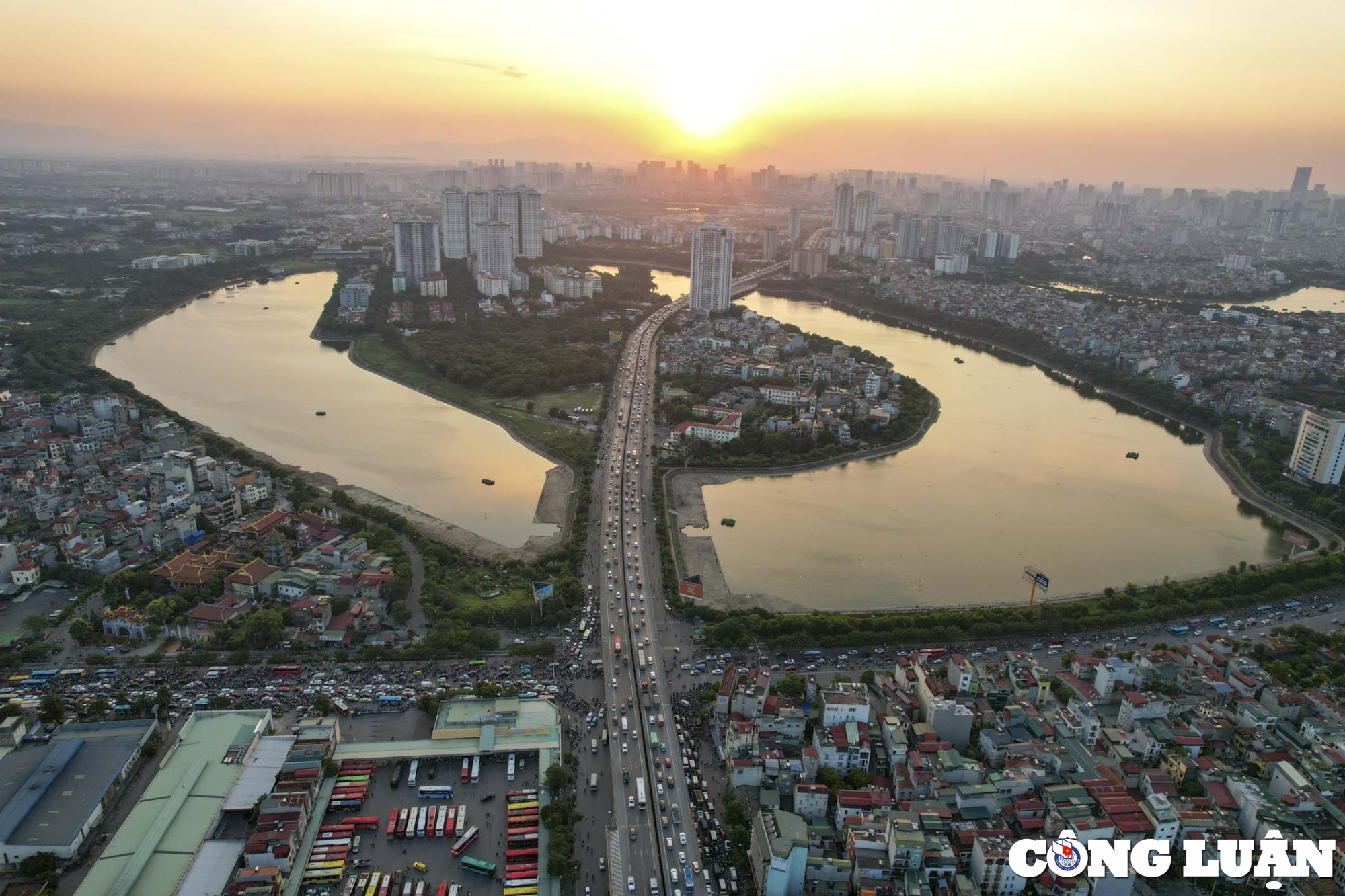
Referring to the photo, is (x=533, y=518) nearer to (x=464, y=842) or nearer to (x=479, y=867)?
(x=464, y=842)

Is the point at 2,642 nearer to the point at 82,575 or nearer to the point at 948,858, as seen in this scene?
the point at 82,575

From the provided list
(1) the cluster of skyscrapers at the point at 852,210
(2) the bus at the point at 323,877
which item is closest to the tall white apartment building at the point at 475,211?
(1) the cluster of skyscrapers at the point at 852,210

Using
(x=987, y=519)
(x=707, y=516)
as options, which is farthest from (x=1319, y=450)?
(x=707, y=516)

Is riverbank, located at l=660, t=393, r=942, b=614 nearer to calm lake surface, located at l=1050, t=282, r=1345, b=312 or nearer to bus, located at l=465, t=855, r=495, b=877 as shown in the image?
bus, located at l=465, t=855, r=495, b=877

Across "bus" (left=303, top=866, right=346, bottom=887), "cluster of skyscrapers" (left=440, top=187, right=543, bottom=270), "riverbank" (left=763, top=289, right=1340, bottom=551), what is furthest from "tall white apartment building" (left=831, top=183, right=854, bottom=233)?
"bus" (left=303, top=866, right=346, bottom=887)

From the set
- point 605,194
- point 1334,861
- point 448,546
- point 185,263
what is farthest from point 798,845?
point 605,194
